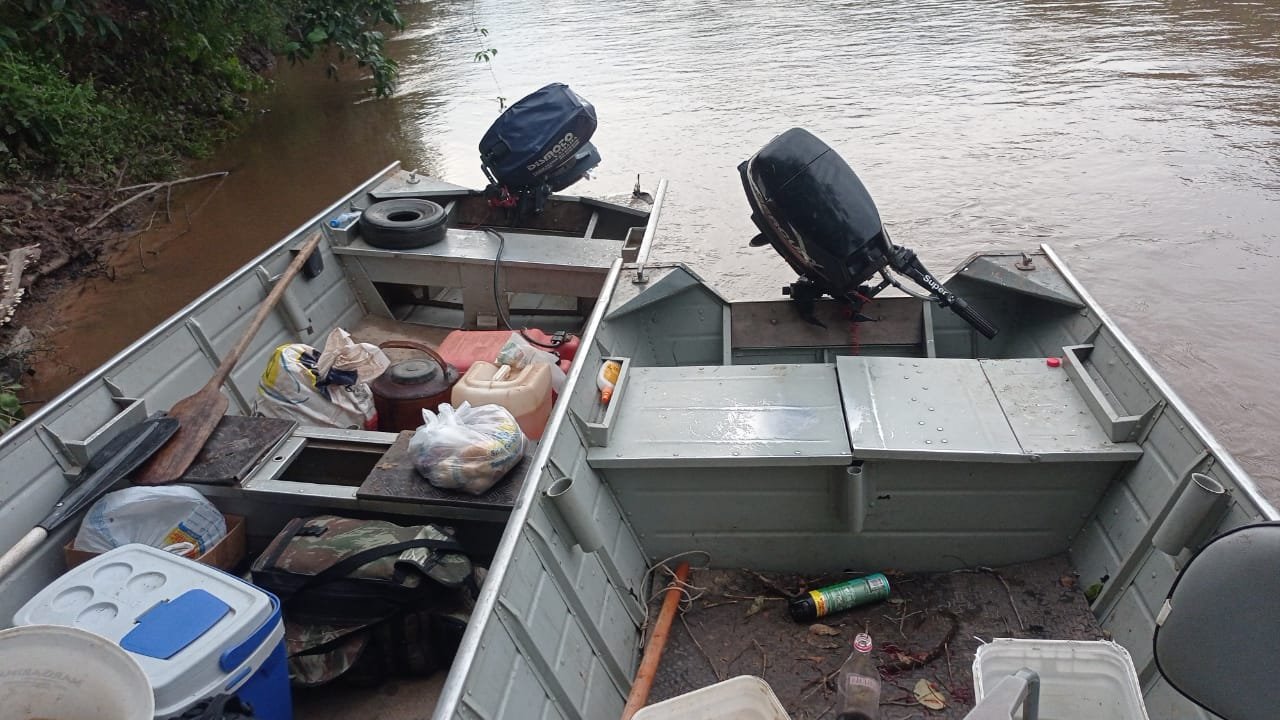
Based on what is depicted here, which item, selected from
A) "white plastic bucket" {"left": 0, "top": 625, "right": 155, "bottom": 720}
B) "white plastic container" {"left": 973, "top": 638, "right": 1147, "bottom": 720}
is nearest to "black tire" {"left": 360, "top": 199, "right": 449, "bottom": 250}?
"white plastic bucket" {"left": 0, "top": 625, "right": 155, "bottom": 720}

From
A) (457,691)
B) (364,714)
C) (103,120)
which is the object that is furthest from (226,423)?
(103,120)

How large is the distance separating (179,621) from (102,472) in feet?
3.40

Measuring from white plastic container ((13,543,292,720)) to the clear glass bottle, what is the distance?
172 centimetres

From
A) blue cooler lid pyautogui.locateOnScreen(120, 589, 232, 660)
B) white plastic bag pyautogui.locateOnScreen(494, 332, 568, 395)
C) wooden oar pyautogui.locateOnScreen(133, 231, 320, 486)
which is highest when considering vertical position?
blue cooler lid pyautogui.locateOnScreen(120, 589, 232, 660)

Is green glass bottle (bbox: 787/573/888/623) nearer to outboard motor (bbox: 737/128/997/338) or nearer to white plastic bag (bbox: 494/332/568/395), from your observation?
outboard motor (bbox: 737/128/997/338)

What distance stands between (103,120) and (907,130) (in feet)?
31.5

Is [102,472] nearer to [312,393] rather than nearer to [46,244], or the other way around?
[312,393]

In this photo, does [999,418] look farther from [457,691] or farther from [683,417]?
[457,691]

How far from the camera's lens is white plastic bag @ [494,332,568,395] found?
3807 millimetres

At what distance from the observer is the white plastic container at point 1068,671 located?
209cm

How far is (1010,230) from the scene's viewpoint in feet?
26.4

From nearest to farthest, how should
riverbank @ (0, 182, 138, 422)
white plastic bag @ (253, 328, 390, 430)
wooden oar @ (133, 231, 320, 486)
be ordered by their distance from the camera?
1. wooden oar @ (133, 231, 320, 486)
2. white plastic bag @ (253, 328, 390, 430)
3. riverbank @ (0, 182, 138, 422)

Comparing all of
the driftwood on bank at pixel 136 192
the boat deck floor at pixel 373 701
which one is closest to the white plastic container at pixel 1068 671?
the boat deck floor at pixel 373 701

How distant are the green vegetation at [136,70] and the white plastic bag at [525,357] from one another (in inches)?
253
